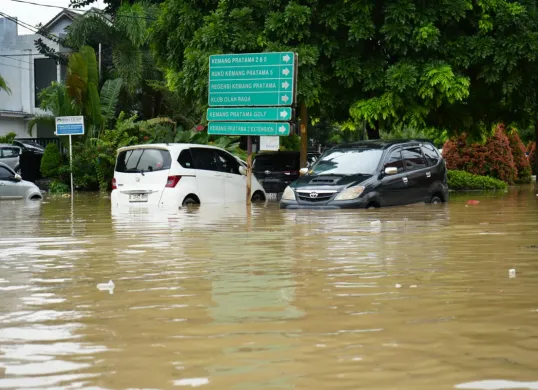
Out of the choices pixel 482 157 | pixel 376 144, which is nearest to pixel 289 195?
pixel 376 144

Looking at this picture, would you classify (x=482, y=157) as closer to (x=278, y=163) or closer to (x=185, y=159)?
(x=278, y=163)

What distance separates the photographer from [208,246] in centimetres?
1123

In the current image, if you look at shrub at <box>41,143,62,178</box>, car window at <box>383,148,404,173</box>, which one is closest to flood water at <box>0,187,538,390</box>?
car window at <box>383,148,404,173</box>

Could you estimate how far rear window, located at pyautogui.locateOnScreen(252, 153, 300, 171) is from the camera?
28.1 m

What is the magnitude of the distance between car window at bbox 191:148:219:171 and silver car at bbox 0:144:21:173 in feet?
67.6

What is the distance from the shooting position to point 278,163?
1107 inches

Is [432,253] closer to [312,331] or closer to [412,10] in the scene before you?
[312,331]

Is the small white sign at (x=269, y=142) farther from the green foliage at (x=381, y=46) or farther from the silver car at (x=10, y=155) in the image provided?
the silver car at (x=10, y=155)

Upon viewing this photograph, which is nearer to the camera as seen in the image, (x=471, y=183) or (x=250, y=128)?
(x=250, y=128)

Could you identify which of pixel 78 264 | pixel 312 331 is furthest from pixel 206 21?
pixel 312 331

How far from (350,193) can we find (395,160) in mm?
1668

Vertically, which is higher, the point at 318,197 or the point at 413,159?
the point at 413,159

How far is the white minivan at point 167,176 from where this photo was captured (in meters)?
18.9

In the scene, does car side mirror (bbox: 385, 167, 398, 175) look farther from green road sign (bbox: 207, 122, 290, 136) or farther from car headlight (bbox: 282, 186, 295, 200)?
green road sign (bbox: 207, 122, 290, 136)
